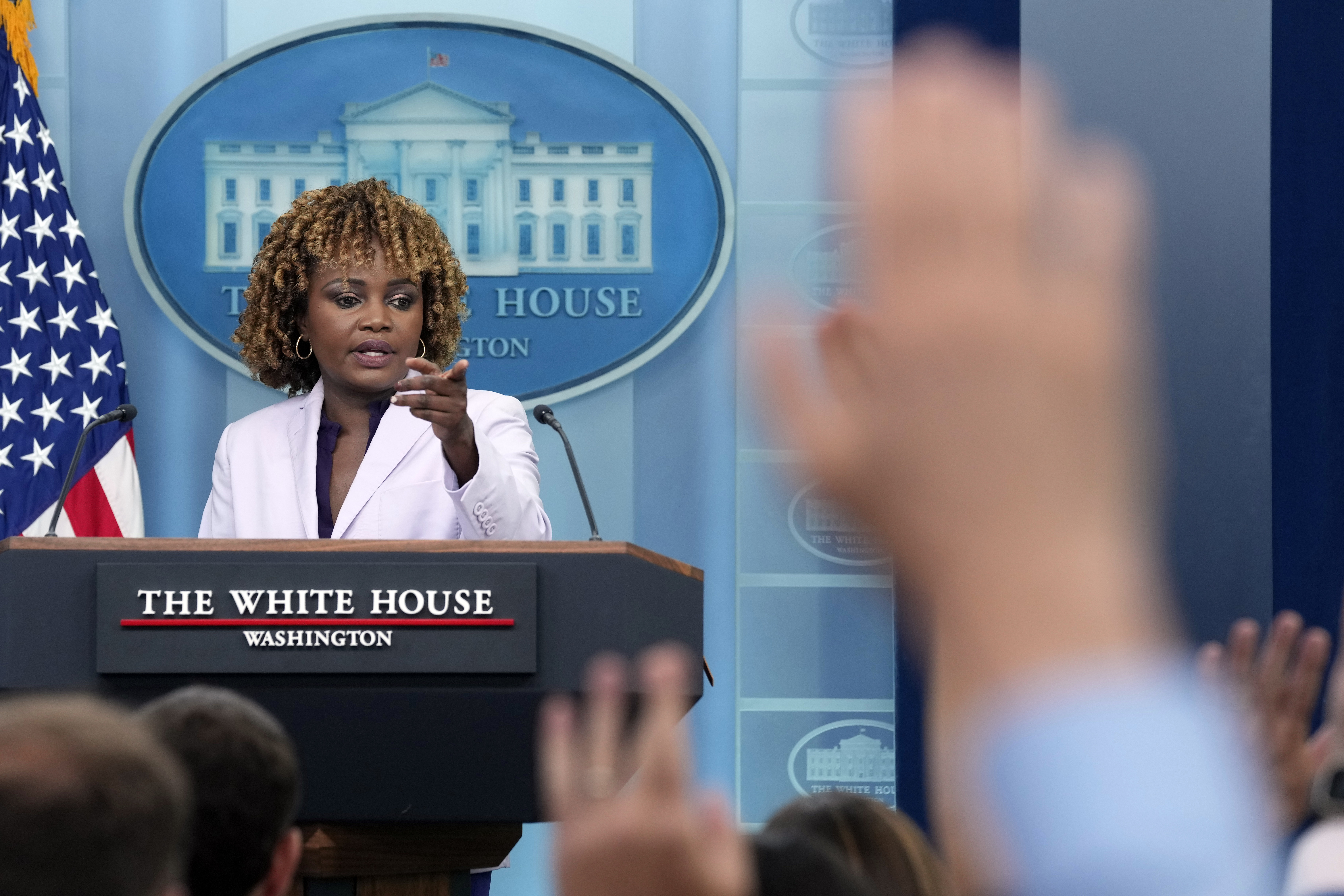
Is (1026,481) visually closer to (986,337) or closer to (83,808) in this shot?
(986,337)

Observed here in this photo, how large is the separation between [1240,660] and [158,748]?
0.75m

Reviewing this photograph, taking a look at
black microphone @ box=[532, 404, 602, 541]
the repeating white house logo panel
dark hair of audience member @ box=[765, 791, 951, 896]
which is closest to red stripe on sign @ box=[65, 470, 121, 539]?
black microphone @ box=[532, 404, 602, 541]

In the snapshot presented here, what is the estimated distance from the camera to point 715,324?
4.49 m

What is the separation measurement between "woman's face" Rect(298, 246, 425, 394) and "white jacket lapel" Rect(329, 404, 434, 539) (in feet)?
0.30

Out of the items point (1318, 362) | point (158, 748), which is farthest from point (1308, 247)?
point (158, 748)

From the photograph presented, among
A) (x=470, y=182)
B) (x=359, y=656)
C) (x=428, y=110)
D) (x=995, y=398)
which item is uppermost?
(x=428, y=110)

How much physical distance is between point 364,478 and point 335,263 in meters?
0.53

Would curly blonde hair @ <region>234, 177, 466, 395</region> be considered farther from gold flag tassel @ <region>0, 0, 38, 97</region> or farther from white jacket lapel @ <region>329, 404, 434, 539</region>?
gold flag tassel @ <region>0, 0, 38, 97</region>

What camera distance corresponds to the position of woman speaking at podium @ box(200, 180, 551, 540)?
9.56ft

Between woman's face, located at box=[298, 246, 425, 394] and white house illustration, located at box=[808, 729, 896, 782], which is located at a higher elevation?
woman's face, located at box=[298, 246, 425, 394]

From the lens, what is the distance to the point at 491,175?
4477mm

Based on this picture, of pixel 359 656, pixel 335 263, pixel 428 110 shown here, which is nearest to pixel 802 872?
pixel 359 656

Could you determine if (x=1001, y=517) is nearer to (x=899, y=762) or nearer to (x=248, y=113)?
(x=899, y=762)

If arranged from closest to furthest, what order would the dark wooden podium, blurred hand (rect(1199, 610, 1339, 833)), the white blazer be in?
blurred hand (rect(1199, 610, 1339, 833)) → the dark wooden podium → the white blazer
